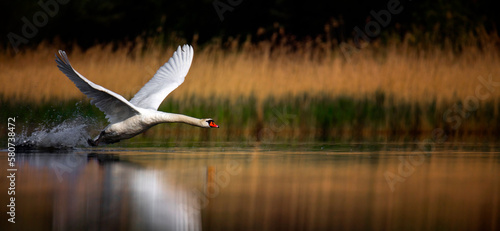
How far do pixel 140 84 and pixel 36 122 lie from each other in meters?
2.00

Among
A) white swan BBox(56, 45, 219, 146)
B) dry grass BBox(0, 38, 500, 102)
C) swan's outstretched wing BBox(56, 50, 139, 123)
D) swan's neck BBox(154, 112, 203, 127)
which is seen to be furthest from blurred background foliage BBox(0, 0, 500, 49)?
swan's neck BBox(154, 112, 203, 127)

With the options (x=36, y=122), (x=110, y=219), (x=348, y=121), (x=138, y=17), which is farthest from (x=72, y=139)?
(x=138, y=17)

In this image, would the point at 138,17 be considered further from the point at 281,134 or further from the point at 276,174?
the point at 276,174

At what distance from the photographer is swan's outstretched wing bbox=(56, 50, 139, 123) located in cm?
927

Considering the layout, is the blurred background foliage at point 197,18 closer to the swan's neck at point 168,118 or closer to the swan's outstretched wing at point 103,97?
the swan's outstretched wing at point 103,97

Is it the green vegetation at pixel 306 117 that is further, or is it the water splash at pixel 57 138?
the green vegetation at pixel 306 117

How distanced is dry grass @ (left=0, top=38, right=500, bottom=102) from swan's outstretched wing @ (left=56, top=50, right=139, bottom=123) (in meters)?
3.73

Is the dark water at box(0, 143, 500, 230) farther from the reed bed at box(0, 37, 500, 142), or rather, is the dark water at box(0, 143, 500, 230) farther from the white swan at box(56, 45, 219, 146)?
the reed bed at box(0, 37, 500, 142)

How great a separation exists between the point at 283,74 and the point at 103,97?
5.17 metres

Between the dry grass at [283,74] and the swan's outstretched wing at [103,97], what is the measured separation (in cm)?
373

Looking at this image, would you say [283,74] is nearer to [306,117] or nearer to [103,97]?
[306,117]

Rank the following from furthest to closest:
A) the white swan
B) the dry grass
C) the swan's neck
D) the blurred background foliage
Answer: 1. the blurred background foliage
2. the dry grass
3. the swan's neck
4. the white swan

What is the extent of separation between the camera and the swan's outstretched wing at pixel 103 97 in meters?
9.27

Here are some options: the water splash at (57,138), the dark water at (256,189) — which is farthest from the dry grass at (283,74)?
the dark water at (256,189)
